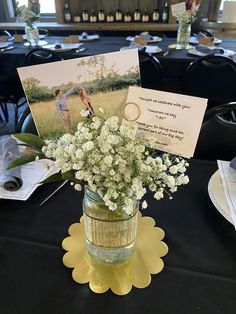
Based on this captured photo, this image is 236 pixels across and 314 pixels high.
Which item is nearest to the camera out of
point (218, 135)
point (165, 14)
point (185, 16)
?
point (218, 135)

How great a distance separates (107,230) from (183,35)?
2.25m

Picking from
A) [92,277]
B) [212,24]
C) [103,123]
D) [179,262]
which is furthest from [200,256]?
[212,24]

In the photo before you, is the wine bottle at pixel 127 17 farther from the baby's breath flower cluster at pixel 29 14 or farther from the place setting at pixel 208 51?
the place setting at pixel 208 51

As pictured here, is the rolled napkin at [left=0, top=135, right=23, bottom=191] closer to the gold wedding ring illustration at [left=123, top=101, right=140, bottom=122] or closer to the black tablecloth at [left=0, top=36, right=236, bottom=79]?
the gold wedding ring illustration at [left=123, top=101, right=140, bottom=122]

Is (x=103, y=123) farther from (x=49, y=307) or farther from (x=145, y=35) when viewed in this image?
(x=145, y=35)

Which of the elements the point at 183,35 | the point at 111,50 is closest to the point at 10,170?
the point at 111,50

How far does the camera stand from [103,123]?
488 mm

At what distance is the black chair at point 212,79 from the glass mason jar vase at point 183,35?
19.5 inches

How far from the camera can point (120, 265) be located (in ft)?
1.91

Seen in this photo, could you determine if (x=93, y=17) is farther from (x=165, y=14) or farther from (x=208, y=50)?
(x=208, y=50)

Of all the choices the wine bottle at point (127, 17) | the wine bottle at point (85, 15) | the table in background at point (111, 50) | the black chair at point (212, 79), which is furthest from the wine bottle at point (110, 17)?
the black chair at point (212, 79)

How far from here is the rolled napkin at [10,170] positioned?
29.8 inches

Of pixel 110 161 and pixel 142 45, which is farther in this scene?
pixel 142 45

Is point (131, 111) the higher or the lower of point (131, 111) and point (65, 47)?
the higher
